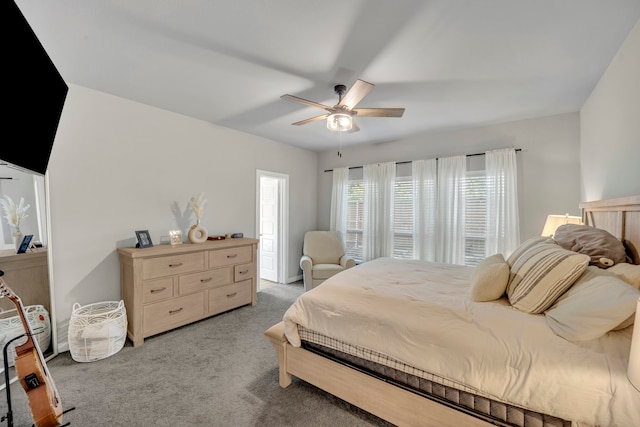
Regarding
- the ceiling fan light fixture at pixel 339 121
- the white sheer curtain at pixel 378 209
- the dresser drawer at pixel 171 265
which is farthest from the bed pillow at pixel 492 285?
the dresser drawer at pixel 171 265

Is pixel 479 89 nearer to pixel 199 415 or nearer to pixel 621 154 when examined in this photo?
pixel 621 154

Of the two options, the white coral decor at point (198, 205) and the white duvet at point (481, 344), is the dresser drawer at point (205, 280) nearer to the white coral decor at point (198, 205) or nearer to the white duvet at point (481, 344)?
the white coral decor at point (198, 205)

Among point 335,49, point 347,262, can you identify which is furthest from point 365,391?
point 347,262

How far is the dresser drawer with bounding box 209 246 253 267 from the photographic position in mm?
3105

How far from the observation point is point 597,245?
1.57 m

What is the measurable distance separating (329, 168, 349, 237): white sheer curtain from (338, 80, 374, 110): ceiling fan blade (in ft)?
8.15

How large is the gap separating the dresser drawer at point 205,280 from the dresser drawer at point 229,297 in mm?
87

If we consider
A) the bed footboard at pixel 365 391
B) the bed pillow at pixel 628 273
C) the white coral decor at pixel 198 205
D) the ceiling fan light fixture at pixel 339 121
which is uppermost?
the ceiling fan light fixture at pixel 339 121

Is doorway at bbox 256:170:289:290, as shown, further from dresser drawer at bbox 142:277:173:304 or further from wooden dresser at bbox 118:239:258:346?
dresser drawer at bbox 142:277:173:304

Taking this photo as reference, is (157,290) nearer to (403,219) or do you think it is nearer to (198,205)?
(198,205)

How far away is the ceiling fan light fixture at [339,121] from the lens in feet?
7.56

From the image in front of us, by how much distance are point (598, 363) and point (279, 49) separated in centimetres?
246

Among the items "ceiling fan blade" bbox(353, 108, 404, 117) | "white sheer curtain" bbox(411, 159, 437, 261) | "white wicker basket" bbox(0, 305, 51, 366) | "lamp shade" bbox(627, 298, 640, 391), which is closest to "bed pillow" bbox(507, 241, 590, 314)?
"lamp shade" bbox(627, 298, 640, 391)

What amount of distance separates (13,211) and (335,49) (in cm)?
288
